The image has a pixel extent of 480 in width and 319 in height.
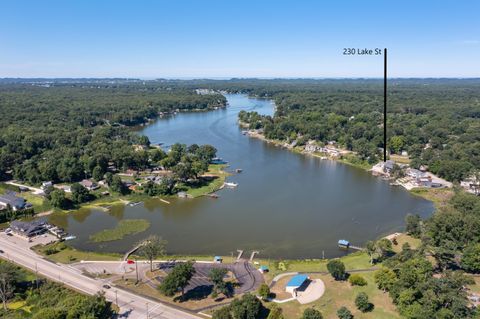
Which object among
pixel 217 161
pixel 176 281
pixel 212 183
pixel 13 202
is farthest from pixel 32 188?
pixel 176 281

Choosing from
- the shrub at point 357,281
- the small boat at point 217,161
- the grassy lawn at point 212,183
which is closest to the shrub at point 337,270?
the shrub at point 357,281

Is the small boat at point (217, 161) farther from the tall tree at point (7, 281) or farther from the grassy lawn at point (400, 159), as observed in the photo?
the tall tree at point (7, 281)

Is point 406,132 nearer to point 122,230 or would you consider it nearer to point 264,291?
point 122,230

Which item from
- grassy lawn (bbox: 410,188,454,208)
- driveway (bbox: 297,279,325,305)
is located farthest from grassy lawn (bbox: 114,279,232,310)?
grassy lawn (bbox: 410,188,454,208)

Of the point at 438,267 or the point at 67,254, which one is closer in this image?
the point at 438,267

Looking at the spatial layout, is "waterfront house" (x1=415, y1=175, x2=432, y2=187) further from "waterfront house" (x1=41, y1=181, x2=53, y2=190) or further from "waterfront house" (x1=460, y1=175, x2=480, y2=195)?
"waterfront house" (x1=41, y1=181, x2=53, y2=190)

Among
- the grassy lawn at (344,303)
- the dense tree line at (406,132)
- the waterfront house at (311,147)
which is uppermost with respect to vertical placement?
the dense tree line at (406,132)

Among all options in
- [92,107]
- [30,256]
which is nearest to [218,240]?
[30,256]
